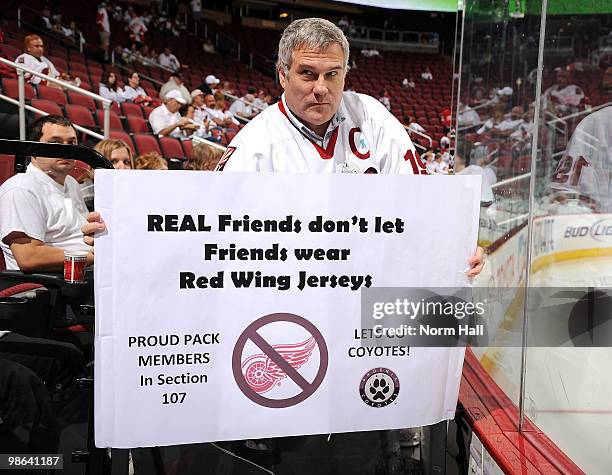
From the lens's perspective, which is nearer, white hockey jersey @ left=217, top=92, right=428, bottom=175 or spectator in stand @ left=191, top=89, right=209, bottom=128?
white hockey jersey @ left=217, top=92, right=428, bottom=175

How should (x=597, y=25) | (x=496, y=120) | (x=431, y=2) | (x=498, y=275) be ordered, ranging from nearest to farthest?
(x=597, y=25)
(x=498, y=275)
(x=496, y=120)
(x=431, y=2)

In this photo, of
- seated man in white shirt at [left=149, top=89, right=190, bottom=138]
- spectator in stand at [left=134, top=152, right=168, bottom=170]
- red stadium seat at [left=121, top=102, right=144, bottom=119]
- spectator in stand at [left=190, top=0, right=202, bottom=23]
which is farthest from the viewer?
spectator in stand at [left=190, top=0, right=202, bottom=23]

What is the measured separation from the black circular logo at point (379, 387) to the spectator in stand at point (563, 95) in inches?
27.5

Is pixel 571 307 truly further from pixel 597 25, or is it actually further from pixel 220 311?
pixel 220 311

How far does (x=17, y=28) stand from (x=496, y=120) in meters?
9.22

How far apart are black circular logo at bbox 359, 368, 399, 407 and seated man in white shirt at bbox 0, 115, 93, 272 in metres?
0.82

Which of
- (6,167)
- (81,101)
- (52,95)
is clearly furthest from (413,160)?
(81,101)

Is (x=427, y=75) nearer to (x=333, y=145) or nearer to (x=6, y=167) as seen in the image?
(x=333, y=145)

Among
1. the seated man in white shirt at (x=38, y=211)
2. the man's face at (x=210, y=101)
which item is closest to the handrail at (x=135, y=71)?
the man's face at (x=210, y=101)

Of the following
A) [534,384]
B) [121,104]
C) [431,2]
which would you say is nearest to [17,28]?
[121,104]

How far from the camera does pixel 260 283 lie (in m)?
1.22

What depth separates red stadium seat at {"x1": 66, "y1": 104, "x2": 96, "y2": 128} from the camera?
597cm

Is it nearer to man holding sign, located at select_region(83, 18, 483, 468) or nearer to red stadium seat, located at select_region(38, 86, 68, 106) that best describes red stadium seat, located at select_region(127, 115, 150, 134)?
red stadium seat, located at select_region(38, 86, 68, 106)

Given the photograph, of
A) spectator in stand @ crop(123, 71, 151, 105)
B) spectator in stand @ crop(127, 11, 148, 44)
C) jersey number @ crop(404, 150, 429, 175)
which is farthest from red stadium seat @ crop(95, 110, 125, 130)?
spectator in stand @ crop(127, 11, 148, 44)
